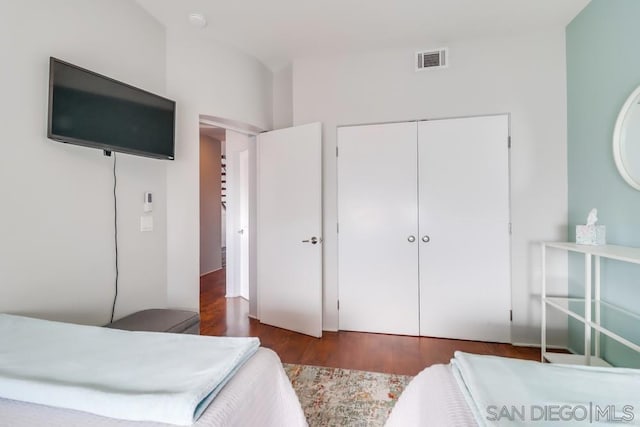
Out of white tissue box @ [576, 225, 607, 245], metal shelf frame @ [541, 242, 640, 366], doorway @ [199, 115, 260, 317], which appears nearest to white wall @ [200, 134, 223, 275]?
doorway @ [199, 115, 260, 317]

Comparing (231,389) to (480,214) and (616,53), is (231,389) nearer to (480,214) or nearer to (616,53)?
(480,214)

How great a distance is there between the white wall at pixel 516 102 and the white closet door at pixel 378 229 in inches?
9.4

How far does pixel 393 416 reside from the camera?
3.42 feet

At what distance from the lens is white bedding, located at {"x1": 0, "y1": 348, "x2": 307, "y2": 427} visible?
688mm

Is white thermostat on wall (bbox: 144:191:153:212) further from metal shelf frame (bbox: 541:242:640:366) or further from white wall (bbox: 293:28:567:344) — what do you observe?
Answer: metal shelf frame (bbox: 541:242:640:366)

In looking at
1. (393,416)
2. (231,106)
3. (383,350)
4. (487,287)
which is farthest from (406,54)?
(393,416)

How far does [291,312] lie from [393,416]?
183 cm

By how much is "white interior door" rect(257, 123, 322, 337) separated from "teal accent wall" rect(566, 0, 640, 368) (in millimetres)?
2013

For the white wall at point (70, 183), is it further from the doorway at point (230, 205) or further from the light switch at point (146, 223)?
the doorway at point (230, 205)

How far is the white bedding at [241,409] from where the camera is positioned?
2.26 feet

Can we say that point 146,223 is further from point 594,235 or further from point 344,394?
point 594,235

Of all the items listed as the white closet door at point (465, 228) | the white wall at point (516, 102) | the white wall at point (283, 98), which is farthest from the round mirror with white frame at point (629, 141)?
the white wall at point (283, 98)

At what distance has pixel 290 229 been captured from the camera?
2775 mm

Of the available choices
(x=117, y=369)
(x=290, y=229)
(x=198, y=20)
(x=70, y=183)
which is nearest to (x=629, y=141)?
(x=290, y=229)
